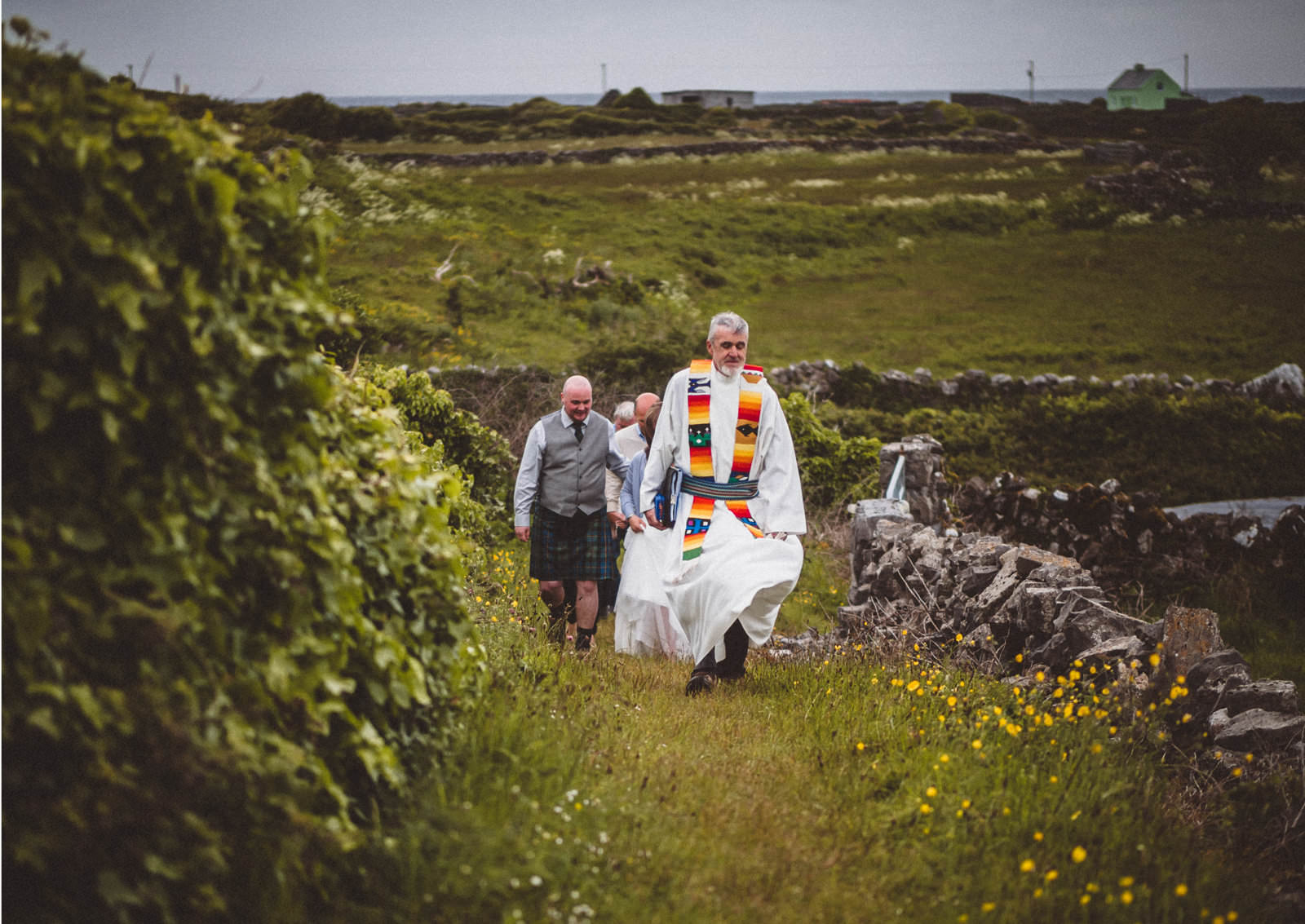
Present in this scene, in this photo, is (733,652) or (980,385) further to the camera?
(980,385)

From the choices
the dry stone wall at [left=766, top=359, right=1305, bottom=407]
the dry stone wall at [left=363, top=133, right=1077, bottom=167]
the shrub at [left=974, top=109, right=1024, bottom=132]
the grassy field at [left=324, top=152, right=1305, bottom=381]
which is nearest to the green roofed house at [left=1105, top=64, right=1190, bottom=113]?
the shrub at [left=974, top=109, right=1024, bottom=132]

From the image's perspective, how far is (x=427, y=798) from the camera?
3.41 m

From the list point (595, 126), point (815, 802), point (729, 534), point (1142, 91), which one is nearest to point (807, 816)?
point (815, 802)

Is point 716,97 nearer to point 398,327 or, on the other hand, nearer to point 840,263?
point 840,263

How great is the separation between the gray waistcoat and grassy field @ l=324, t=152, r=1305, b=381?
10.6 metres

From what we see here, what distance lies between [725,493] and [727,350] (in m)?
0.99

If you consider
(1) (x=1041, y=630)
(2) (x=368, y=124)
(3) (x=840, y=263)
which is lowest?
(1) (x=1041, y=630)

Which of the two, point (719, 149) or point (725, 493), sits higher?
point (719, 149)

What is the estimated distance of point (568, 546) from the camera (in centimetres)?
764

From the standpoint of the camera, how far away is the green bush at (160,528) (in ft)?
8.18

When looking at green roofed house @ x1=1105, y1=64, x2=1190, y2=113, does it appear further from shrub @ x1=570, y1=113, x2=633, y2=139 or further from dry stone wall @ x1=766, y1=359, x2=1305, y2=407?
dry stone wall @ x1=766, y1=359, x2=1305, y2=407

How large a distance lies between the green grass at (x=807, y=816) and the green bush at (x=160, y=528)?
57 cm

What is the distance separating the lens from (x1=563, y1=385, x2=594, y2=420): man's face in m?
7.53

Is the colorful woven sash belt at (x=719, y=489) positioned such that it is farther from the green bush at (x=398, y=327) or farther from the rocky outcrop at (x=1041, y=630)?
the green bush at (x=398, y=327)
